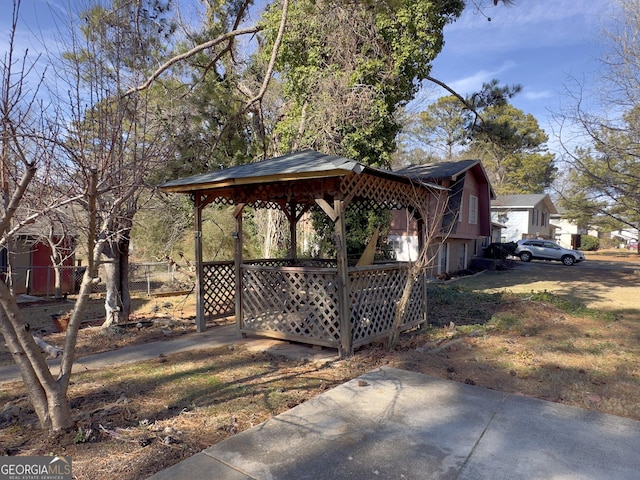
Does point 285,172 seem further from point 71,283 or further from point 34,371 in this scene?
point 71,283

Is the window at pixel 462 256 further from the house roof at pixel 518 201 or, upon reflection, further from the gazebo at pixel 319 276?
the gazebo at pixel 319 276

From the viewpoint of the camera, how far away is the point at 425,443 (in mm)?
3281

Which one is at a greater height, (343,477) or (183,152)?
(183,152)

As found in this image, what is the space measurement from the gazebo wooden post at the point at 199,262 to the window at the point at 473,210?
1630 centimetres

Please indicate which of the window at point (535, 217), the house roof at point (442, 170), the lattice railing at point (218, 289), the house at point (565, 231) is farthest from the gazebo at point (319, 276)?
the house at point (565, 231)

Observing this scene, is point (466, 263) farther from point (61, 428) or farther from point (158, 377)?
point (61, 428)

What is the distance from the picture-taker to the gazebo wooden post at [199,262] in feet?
24.1

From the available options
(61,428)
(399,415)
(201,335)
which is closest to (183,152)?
(201,335)

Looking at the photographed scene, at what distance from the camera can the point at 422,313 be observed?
7.62 metres

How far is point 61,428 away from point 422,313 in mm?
5809

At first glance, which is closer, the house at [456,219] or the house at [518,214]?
the house at [456,219]

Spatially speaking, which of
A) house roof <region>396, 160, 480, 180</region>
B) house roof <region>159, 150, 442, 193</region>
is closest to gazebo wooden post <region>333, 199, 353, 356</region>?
house roof <region>159, 150, 442, 193</region>

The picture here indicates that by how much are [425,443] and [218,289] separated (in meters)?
5.92

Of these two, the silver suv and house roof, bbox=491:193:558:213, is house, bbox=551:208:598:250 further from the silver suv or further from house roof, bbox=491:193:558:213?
the silver suv
